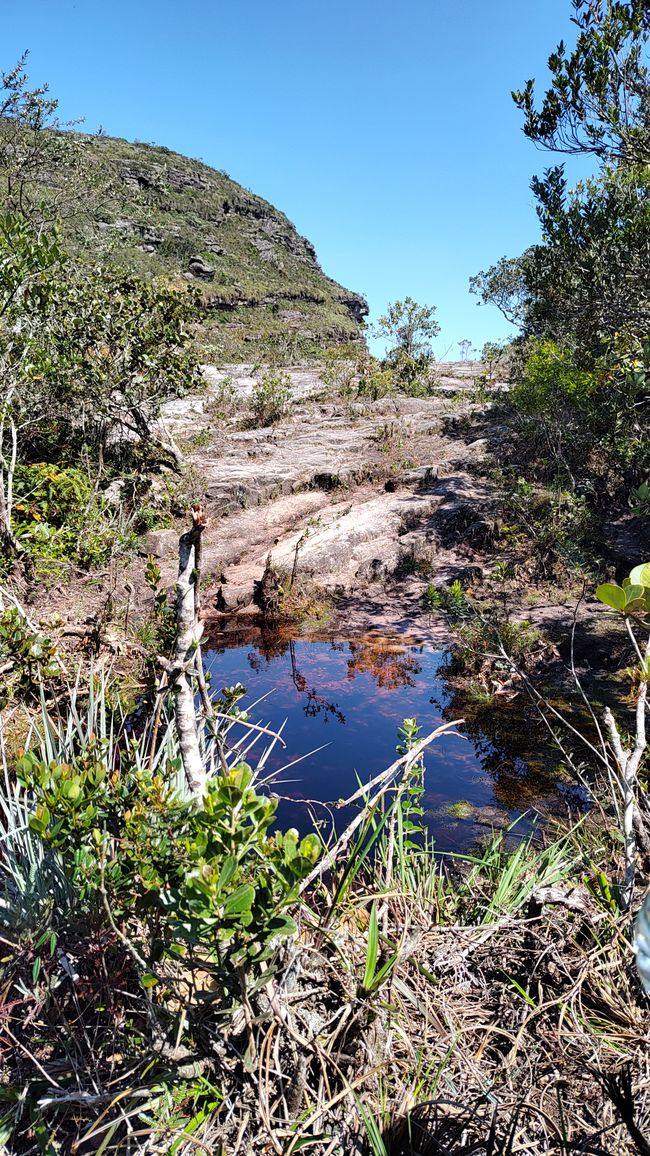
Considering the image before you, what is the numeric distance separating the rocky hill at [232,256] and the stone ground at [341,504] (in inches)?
342

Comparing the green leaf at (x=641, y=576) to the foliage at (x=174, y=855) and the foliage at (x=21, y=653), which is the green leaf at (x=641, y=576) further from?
the foliage at (x=21, y=653)

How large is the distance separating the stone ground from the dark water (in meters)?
0.98

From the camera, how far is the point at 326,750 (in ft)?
16.0

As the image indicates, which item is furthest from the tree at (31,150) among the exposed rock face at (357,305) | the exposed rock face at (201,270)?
the exposed rock face at (357,305)

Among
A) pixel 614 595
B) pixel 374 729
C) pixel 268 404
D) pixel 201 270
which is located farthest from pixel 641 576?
pixel 201 270

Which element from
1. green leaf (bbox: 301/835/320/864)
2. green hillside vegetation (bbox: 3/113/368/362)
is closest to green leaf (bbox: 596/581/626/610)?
green leaf (bbox: 301/835/320/864)

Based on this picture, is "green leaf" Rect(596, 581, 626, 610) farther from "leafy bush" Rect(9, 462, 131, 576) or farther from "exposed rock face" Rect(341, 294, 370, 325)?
"exposed rock face" Rect(341, 294, 370, 325)

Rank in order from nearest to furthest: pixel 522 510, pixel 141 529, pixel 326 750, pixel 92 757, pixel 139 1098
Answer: pixel 139 1098 → pixel 92 757 → pixel 326 750 → pixel 141 529 → pixel 522 510

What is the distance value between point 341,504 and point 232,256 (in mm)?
43483

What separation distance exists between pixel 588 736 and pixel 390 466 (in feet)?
25.3

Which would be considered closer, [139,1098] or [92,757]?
[139,1098]

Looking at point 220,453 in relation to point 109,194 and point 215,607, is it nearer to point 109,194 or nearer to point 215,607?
point 215,607

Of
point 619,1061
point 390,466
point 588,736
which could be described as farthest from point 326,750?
point 390,466

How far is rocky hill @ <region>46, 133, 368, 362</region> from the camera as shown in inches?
1227
